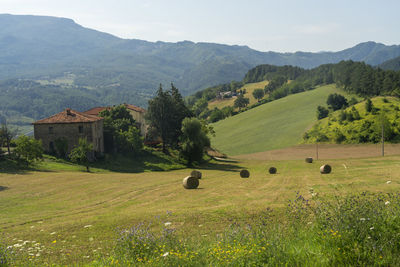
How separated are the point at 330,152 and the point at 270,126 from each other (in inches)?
2019

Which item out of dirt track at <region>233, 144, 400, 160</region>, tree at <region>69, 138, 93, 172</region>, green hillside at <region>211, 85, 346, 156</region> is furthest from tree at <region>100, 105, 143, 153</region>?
green hillside at <region>211, 85, 346, 156</region>

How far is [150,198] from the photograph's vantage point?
104 ft

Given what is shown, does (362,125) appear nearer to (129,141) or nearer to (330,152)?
(330,152)

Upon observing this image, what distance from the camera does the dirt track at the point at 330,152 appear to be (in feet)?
275

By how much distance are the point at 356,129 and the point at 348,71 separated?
7584 cm

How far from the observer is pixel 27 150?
183 feet

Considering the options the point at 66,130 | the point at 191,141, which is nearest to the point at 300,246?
the point at 191,141

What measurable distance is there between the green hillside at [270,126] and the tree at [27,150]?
2485 inches

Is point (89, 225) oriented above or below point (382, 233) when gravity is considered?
below

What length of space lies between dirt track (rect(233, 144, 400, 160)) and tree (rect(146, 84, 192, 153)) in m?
22.4

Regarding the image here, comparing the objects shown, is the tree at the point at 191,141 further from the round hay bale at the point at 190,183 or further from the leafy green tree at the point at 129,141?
the round hay bale at the point at 190,183

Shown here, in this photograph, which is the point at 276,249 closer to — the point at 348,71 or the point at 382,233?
the point at 382,233

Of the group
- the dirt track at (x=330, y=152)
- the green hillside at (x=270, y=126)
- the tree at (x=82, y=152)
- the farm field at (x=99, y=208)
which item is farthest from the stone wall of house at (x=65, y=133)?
the green hillside at (x=270, y=126)

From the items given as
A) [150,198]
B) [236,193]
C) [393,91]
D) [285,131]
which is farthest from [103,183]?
[393,91]
